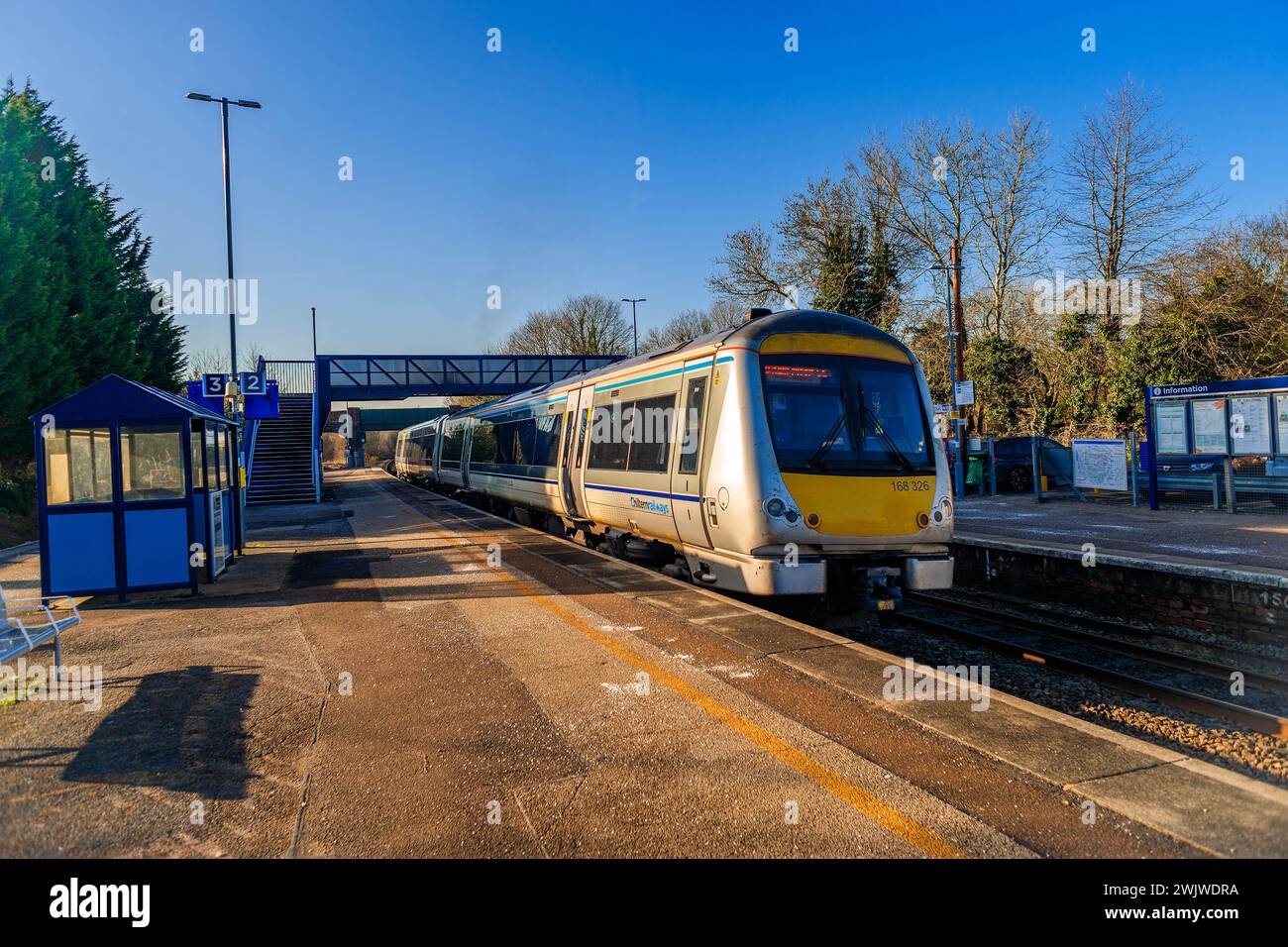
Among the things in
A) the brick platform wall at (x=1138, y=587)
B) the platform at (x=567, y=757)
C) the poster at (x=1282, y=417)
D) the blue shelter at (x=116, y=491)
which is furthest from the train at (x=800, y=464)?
the poster at (x=1282, y=417)

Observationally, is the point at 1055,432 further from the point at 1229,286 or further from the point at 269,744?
the point at 269,744

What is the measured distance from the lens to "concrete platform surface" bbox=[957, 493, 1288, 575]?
10.5 metres

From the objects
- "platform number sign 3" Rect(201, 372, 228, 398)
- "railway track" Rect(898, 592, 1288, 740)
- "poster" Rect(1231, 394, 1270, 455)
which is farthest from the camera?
"platform number sign 3" Rect(201, 372, 228, 398)

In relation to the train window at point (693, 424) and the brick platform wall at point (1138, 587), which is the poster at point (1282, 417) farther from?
the train window at point (693, 424)

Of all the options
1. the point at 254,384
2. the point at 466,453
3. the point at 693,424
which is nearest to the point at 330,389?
the point at 254,384

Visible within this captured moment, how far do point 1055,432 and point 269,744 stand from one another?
2961 centimetres

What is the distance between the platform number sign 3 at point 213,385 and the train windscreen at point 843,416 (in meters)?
16.2

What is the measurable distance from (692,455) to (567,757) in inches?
175

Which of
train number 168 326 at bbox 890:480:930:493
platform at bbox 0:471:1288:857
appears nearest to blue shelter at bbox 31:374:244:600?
platform at bbox 0:471:1288:857

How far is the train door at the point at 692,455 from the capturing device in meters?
8.04

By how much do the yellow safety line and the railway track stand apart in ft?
13.8
